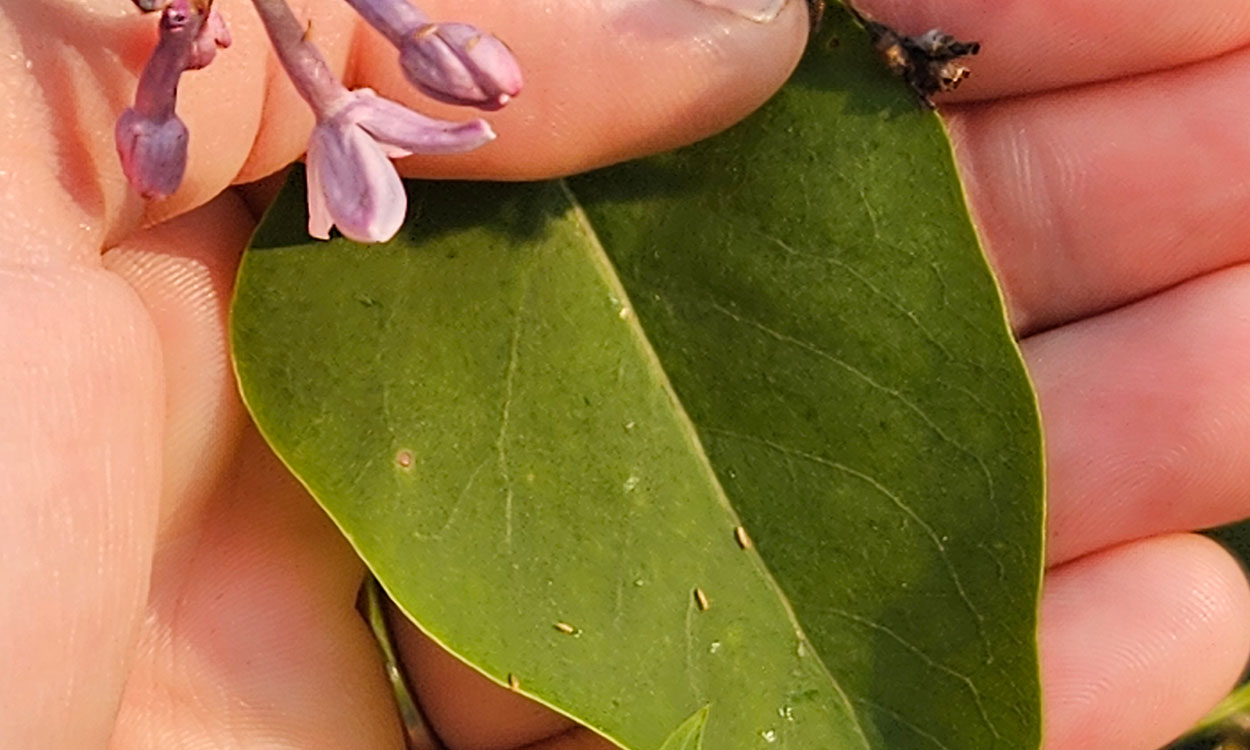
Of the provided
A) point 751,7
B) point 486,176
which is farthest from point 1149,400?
point 486,176

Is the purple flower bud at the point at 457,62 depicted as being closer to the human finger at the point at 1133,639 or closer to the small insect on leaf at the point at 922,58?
the small insect on leaf at the point at 922,58

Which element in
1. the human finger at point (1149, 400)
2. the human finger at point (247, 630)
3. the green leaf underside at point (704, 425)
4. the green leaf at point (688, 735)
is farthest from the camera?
the human finger at point (1149, 400)

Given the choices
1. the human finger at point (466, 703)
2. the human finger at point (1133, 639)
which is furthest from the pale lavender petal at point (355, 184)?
the human finger at point (1133, 639)

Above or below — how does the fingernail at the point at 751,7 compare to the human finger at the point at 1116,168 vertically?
above

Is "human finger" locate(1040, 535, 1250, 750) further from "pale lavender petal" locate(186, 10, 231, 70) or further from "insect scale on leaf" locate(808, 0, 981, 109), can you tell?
"pale lavender petal" locate(186, 10, 231, 70)

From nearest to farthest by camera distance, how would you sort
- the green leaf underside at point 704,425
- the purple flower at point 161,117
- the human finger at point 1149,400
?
1. the purple flower at point 161,117
2. the green leaf underside at point 704,425
3. the human finger at point 1149,400

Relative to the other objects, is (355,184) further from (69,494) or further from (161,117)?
(69,494)
